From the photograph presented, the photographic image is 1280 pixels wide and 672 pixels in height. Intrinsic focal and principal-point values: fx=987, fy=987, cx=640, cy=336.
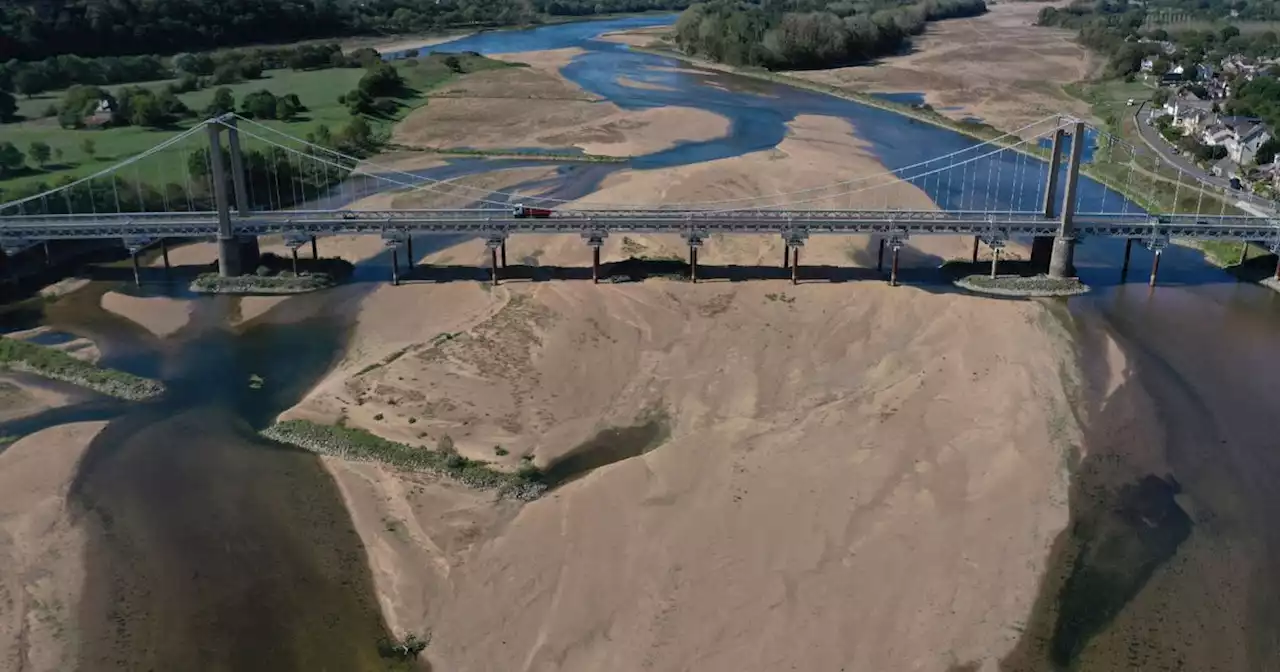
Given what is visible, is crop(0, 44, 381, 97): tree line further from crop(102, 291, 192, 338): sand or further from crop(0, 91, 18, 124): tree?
crop(102, 291, 192, 338): sand

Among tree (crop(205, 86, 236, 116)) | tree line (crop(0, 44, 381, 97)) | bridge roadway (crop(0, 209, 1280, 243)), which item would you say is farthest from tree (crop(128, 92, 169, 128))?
bridge roadway (crop(0, 209, 1280, 243))

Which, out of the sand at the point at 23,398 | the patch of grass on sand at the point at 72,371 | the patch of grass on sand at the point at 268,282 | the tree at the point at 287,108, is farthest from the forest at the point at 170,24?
the sand at the point at 23,398

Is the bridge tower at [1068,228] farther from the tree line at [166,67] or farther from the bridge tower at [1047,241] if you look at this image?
the tree line at [166,67]

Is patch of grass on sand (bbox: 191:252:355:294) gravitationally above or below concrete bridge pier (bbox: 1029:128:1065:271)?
below

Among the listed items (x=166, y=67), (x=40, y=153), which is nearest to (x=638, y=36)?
(x=166, y=67)

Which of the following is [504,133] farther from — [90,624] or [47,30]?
[90,624]

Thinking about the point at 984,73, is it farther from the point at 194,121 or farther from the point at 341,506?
the point at 341,506
